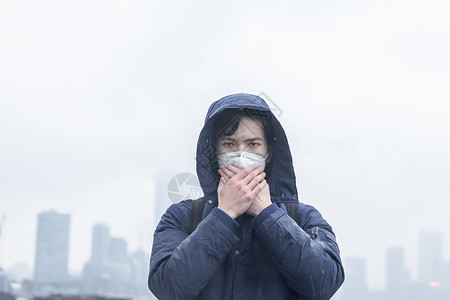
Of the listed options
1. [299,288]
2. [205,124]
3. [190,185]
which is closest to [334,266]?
[299,288]

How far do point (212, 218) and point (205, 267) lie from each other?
0.34 m

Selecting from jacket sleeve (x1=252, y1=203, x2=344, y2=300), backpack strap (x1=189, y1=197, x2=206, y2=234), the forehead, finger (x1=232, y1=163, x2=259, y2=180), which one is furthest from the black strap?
the forehead

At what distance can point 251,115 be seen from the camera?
4.71 metres

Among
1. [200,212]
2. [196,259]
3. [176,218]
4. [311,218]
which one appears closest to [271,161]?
[311,218]

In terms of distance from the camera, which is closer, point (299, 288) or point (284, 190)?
point (299, 288)

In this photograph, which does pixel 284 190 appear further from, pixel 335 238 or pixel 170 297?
pixel 170 297

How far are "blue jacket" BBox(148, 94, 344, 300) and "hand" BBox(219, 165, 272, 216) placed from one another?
0.07 m

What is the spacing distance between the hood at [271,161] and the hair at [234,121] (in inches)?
1.3

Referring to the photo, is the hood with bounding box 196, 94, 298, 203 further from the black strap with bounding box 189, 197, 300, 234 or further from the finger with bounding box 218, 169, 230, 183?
the finger with bounding box 218, 169, 230, 183

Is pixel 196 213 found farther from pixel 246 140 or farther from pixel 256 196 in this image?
pixel 246 140

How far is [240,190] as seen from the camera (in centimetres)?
430

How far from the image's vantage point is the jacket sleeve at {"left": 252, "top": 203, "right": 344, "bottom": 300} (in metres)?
4.14

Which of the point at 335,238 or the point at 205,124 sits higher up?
the point at 205,124

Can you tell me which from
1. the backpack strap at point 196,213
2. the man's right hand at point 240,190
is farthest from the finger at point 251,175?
the backpack strap at point 196,213
